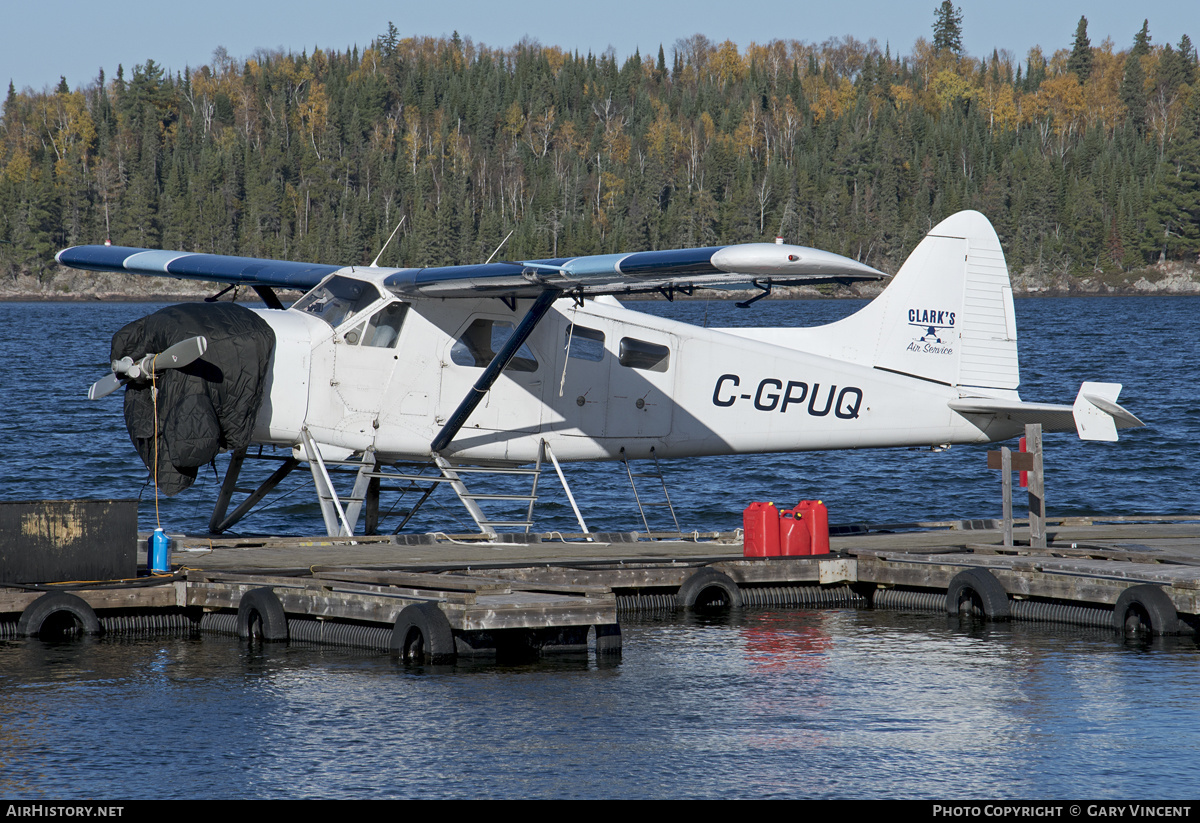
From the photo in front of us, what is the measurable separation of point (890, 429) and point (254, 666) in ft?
25.8

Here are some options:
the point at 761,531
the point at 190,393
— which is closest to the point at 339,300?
the point at 190,393

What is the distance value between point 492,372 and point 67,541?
13.4 ft

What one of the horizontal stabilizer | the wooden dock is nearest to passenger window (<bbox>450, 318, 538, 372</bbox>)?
the wooden dock

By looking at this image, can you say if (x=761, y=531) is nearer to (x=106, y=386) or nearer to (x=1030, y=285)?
(x=106, y=386)

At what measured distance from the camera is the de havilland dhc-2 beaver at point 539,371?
11828mm

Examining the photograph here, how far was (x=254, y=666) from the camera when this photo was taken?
9.48 meters

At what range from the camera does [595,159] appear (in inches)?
6471

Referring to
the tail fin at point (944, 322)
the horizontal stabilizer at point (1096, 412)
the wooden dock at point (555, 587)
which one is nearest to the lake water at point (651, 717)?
the wooden dock at point (555, 587)

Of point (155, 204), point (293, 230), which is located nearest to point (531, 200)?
point (293, 230)

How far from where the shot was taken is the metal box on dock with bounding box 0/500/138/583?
10.3 metres

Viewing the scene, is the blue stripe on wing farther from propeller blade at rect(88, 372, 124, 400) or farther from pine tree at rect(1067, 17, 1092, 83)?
pine tree at rect(1067, 17, 1092, 83)

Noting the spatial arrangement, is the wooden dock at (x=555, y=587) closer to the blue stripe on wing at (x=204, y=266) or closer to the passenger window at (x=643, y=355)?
the passenger window at (x=643, y=355)

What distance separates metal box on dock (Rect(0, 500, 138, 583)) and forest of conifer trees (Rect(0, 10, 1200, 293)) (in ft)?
410

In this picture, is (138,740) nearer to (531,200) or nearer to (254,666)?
(254,666)
